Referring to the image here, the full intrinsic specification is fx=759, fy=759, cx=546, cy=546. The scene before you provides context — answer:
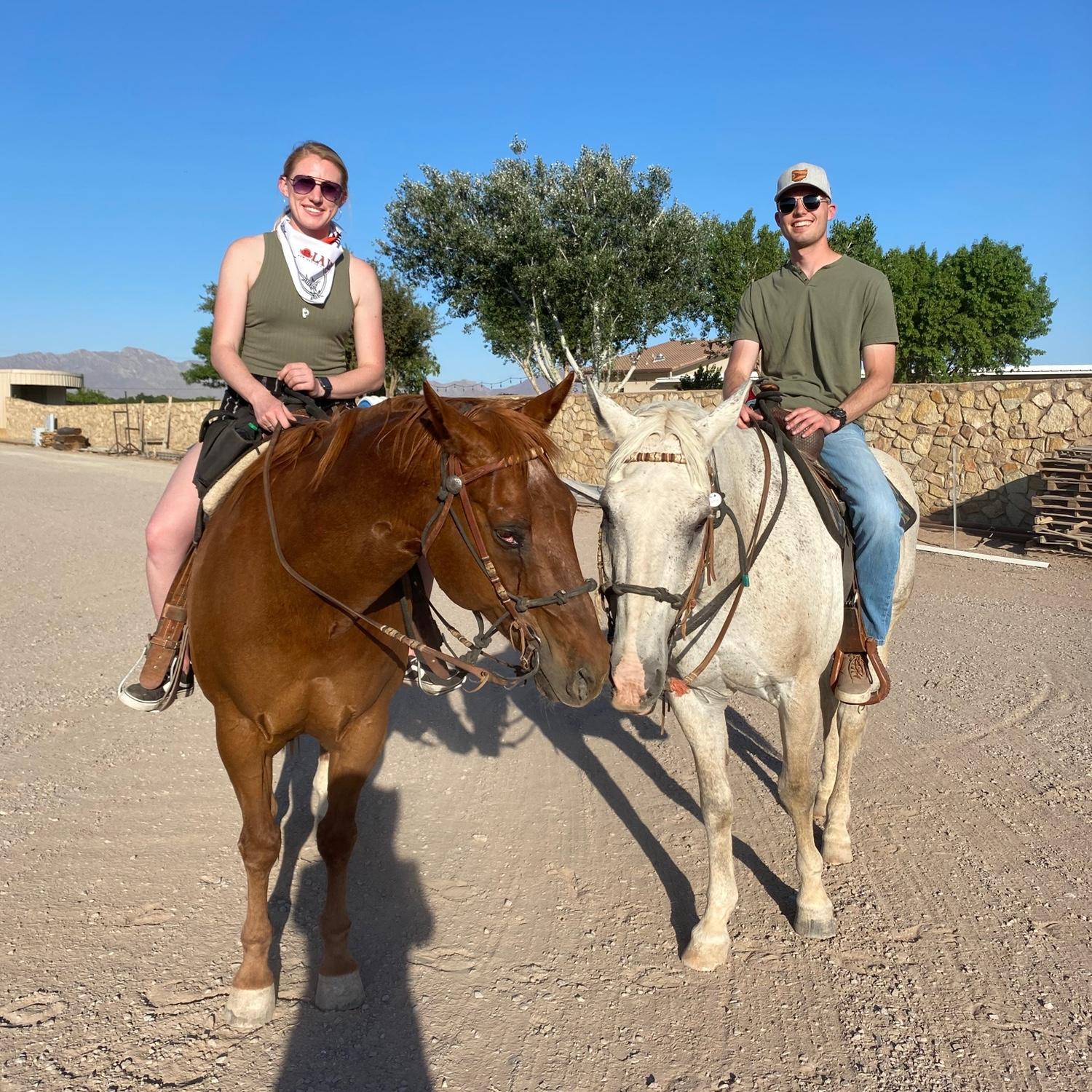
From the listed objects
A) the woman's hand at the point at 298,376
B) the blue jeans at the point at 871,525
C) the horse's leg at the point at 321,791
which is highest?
the woman's hand at the point at 298,376

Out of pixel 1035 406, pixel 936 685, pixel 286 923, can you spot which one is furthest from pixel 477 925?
pixel 1035 406

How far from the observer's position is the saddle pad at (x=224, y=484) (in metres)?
3.06

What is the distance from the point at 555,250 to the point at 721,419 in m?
22.7

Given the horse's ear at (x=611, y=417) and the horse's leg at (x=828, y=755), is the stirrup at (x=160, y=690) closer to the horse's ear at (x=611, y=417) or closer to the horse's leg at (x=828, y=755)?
the horse's ear at (x=611, y=417)

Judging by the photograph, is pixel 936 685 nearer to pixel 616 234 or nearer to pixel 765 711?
pixel 765 711

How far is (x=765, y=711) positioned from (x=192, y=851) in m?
4.26

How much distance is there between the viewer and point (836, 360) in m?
3.80

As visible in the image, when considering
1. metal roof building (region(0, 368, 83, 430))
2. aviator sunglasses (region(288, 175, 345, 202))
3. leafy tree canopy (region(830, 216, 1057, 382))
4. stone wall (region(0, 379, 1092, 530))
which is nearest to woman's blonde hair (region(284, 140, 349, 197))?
aviator sunglasses (region(288, 175, 345, 202))

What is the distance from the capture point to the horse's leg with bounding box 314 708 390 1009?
2.92 m

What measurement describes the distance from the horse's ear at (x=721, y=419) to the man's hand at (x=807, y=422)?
835 mm

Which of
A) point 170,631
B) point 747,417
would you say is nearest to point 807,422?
point 747,417

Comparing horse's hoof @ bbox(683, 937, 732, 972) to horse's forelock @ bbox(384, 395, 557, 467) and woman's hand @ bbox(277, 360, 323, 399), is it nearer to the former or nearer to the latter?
horse's forelock @ bbox(384, 395, 557, 467)

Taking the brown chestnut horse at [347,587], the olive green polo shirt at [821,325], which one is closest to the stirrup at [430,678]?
the brown chestnut horse at [347,587]

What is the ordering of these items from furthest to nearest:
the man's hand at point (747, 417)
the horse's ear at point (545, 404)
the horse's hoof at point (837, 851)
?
the horse's hoof at point (837, 851) < the man's hand at point (747, 417) < the horse's ear at point (545, 404)
